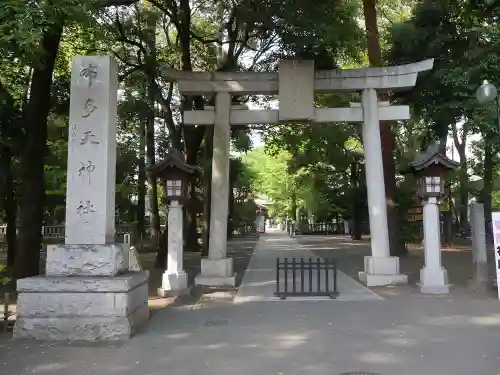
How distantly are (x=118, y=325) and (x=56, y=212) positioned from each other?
100 feet

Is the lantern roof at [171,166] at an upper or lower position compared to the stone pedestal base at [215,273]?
upper

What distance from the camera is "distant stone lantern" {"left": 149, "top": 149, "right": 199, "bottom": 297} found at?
12.8m

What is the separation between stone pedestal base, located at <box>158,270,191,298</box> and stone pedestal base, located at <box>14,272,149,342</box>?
460 centimetres

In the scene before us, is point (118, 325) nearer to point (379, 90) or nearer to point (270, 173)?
point (379, 90)

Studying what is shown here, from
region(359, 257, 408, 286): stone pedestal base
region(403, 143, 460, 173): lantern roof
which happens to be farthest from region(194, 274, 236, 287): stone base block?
region(403, 143, 460, 173): lantern roof

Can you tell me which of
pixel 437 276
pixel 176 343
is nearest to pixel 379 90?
pixel 437 276

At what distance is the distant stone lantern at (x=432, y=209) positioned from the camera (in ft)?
41.1

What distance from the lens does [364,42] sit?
19.8m

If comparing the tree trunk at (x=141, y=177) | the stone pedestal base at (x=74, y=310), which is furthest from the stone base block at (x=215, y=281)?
the tree trunk at (x=141, y=177)

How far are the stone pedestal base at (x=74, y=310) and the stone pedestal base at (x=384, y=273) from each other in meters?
7.85

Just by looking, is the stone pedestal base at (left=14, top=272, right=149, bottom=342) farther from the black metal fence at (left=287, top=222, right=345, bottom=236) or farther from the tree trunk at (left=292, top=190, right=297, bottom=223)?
the black metal fence at (left=287, top=222, right=345, bottom=236)

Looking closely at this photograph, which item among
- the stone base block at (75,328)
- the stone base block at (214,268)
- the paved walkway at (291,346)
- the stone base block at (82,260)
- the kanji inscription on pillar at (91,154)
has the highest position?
the kanji inscription on pillar at (91,154)

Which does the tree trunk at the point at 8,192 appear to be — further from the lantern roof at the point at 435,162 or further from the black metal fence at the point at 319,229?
the black metal fence at the point at 319,229

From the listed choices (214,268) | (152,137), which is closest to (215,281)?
(214,268)
